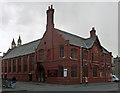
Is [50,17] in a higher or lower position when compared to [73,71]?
higher

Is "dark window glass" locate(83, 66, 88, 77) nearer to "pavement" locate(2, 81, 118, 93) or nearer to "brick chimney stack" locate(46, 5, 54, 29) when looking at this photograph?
"pavement" locate(2, 81, 118, 93)

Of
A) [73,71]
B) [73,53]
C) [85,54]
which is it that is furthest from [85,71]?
[73,53]

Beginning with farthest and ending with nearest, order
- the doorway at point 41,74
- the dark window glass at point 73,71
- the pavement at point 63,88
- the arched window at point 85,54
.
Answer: the doorway at point 41,74, the arched window at point 85,54, the dark window glass at point 73,71, the pavement at point 63,88

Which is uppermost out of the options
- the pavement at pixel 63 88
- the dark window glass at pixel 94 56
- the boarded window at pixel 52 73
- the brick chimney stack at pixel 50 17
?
the brick chimney stack at pixel 50 17

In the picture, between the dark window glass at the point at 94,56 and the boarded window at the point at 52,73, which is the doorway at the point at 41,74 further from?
the dark window glass at the point at 94,56

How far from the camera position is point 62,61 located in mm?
34219

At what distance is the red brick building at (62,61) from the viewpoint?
1351 inches

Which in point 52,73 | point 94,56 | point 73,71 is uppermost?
point 94,56

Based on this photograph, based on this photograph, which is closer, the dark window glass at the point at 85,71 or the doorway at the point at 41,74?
the dark window glass at the point at 85,71

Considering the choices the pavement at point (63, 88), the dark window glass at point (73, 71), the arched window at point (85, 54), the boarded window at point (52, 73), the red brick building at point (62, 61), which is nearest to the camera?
the pavement at point (63, 88)

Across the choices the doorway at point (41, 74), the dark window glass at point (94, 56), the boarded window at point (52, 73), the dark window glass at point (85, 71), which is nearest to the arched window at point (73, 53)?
the dark window glass at point (85, 71)

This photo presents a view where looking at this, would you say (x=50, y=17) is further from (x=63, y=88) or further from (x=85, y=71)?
(x=63, y=88)

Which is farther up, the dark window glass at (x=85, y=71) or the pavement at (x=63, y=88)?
the dark window glass at (x=85, y=71)

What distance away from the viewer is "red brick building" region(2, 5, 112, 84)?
34.3 meters
